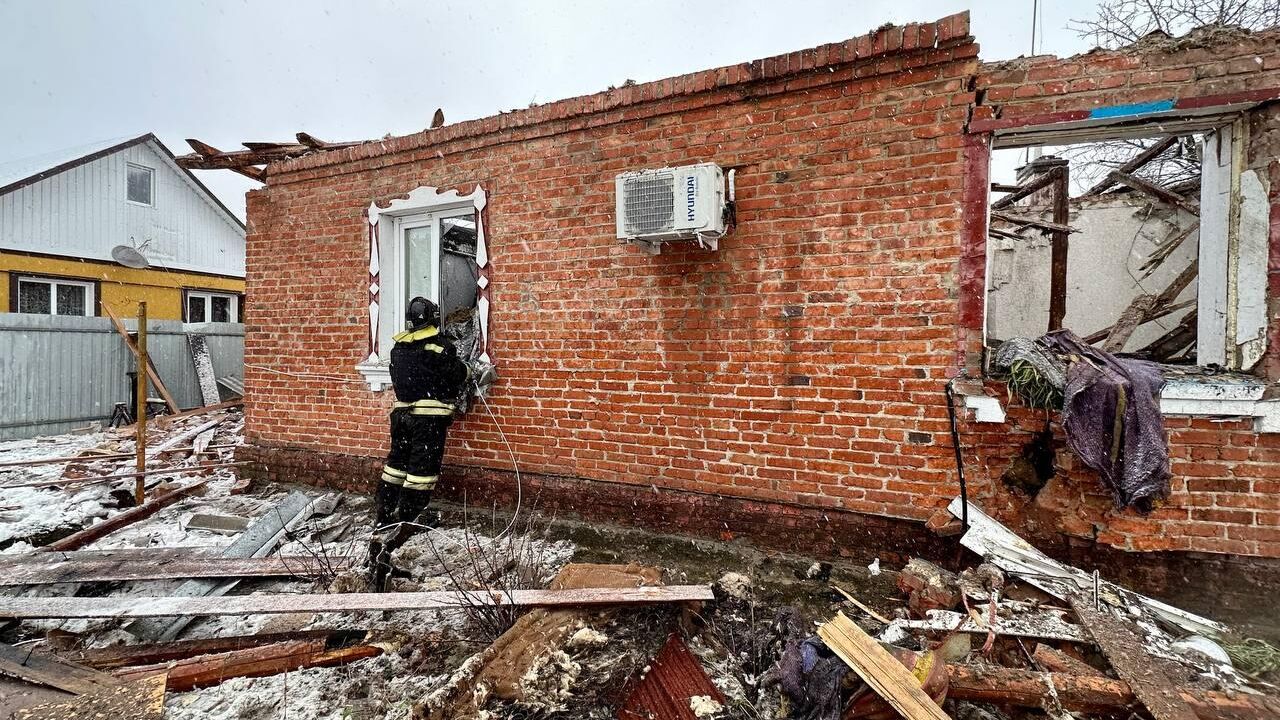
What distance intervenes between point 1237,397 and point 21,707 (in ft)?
20.5

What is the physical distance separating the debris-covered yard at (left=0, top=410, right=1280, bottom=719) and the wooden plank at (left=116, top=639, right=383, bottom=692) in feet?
0.03

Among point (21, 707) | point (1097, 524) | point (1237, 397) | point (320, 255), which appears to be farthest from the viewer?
point (320, 255)

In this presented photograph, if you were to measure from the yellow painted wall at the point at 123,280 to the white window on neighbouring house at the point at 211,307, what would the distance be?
20 cm

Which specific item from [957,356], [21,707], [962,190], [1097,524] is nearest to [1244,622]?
[1097,524]

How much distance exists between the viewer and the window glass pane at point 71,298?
1280 cm

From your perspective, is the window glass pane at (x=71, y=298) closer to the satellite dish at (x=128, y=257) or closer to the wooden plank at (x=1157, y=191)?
the satellite dish at (x=128, y=257)

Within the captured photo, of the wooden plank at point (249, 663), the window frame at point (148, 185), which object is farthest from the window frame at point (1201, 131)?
the window frame at point (148, 185)

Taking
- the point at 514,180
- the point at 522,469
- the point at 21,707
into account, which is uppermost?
the point at 514,180

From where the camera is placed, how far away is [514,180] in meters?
4.85

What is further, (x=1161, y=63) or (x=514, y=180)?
(x=514, y=180)

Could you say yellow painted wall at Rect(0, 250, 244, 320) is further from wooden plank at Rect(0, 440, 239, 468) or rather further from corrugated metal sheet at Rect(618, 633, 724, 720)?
corrugated metal sheet at Rect(618, 633, 724, 720)

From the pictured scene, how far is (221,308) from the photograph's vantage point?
16.0m

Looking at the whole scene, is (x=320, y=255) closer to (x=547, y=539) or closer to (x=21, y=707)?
(x=547, y=539)

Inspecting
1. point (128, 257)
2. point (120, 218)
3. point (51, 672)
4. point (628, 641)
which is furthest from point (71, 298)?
point (628, 641)
